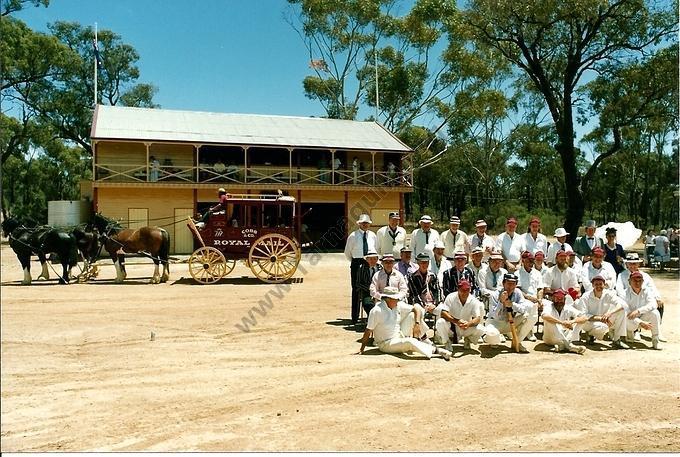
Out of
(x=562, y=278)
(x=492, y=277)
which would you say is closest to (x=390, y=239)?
(x=492, y=277)

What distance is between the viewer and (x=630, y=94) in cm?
1984

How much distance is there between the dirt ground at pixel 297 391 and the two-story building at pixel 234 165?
12990 mm

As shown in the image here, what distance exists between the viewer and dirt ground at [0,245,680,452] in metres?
4.60

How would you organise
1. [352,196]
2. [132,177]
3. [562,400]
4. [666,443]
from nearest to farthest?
[666,443], [562,400], [132,177], [352,196]

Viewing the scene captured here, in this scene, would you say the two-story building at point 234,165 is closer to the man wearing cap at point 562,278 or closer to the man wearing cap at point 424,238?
the man wearing cap at point 424,238

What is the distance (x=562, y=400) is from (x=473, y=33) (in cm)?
1792

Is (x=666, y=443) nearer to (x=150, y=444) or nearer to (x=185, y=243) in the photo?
(x=150, y=444)

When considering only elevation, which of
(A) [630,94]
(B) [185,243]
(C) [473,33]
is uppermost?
(C) [473,33]

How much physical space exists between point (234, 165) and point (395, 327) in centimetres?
1754

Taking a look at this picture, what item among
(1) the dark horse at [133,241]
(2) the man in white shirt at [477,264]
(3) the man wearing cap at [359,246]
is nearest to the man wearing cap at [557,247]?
(2) the man in white shirt at [477,264]

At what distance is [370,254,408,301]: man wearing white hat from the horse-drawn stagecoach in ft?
20.0

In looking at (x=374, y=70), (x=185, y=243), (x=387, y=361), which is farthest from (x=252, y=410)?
(x=374, y=70)

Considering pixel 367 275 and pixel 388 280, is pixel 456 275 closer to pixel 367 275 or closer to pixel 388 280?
pixel 388 280

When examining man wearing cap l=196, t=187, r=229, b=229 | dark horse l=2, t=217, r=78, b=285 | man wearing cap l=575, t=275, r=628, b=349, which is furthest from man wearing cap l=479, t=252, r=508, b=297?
dark horse l=2, t=217, r=78, b=285
